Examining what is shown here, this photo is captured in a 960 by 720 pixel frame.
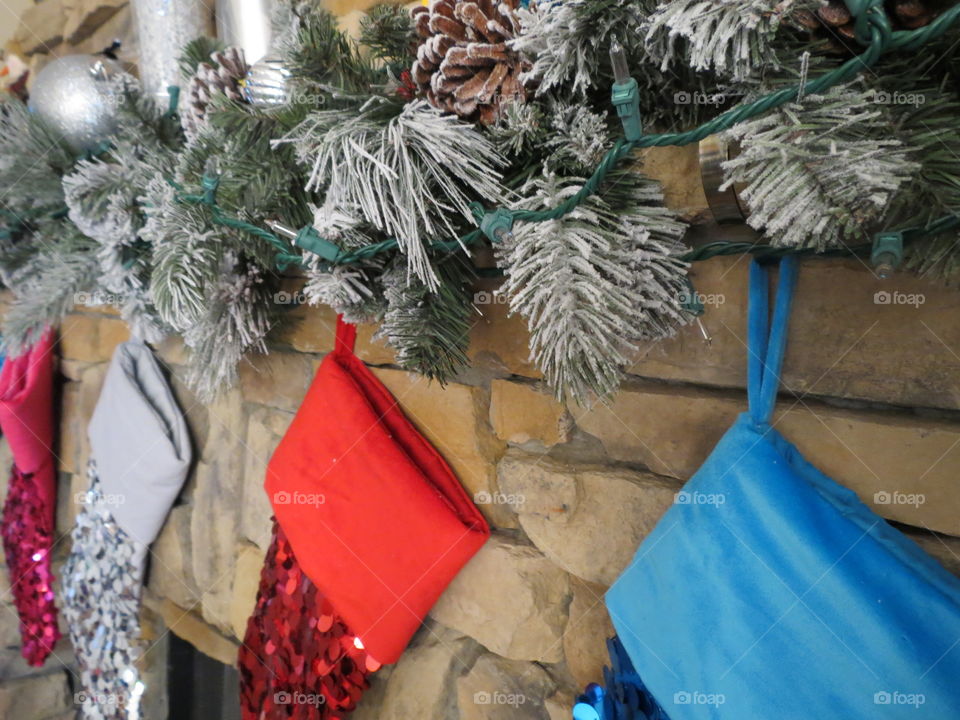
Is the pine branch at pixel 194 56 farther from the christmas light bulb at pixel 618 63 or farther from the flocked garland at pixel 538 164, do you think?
the christmas light bulb at pixel 618 63

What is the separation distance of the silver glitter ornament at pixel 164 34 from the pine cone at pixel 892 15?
95cm

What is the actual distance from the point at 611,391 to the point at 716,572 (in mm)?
190

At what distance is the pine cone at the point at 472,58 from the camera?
0.52 metres

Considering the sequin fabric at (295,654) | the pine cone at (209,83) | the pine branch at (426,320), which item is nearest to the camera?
the pine branch at (426,320)

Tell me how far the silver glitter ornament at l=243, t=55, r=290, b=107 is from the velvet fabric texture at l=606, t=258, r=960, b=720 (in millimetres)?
522

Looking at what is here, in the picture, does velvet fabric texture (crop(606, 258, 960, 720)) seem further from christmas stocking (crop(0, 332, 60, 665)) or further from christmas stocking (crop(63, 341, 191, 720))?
christmas stocking (crop(0, 332, 60, 665))

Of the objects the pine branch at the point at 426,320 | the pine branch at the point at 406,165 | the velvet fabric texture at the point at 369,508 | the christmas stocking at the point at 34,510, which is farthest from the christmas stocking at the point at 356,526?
the christmas stocking at the point at 34,510

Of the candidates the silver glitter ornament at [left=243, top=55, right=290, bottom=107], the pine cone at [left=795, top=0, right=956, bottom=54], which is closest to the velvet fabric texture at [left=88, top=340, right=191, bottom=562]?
the silver glitter ornament at [left=243, top=55, right=290, bottom=107]

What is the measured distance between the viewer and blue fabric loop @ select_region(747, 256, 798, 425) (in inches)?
22.0

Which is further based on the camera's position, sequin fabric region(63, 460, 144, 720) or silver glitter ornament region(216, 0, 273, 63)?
sequin fabric region(63, 460, 144, 720)

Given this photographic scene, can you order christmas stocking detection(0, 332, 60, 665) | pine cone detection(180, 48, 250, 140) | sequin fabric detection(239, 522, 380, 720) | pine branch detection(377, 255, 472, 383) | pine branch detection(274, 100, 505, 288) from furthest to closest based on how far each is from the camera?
christmas stocking detection(0, 332, 60, 665)
sequin fabric detection(239, 522, 380, 720)
pine cone detection(180, 48, 250, 140)
pine branch detection(377, 255, 472, 383)
pine branch detection(274, 100, 505, 288)

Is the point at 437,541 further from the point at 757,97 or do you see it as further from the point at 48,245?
the point at 48,245

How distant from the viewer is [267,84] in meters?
0.70

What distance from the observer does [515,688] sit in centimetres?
82
